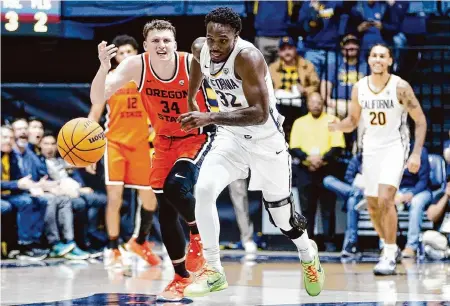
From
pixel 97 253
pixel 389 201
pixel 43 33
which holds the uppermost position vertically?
pixel 43 33

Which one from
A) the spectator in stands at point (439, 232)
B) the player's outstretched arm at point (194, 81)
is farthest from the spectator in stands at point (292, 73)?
the player's outstretched arm at point (194, 81)

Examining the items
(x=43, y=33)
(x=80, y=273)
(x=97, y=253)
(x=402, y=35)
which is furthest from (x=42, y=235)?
(x=402, y=35)

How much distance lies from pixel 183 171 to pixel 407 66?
5.56 meters

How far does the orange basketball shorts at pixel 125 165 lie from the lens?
916cm

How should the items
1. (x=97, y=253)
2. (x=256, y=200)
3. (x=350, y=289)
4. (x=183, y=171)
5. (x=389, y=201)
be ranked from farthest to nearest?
(x=256, y=200) → (x=97, y=253) → (x=389, y=201) → (x=350, y=289) → (x=183, y=171)

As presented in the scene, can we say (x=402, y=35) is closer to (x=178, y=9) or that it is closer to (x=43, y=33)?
(x=178, y=9)

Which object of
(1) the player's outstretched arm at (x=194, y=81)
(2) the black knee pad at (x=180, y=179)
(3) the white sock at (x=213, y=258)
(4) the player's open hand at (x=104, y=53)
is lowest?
(3) the white sock at (x=213, y=258)

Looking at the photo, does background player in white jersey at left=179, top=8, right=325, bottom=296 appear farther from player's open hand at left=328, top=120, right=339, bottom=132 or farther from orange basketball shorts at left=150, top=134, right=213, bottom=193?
player's open hand at left=328, top=120, right=339, bottom=132

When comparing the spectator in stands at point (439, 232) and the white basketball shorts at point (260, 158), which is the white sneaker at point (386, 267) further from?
the white basketball shorts at point (260, 158)

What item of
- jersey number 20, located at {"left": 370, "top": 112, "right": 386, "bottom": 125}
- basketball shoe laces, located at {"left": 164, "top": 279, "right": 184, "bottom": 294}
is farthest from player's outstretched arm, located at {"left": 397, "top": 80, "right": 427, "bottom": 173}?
basketball shoe laces, located at {"left": 164, "top": 279, "right": 184, "bottom": 294}

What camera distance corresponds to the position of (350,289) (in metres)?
6.94

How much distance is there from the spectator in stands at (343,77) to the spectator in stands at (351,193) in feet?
2.91

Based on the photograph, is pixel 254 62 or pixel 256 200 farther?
pixel 256 200

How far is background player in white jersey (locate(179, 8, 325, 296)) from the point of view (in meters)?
5.62
